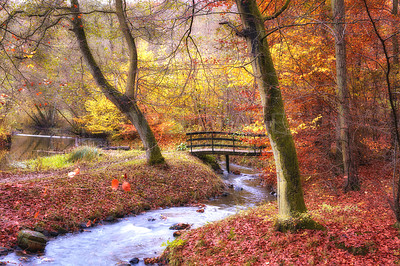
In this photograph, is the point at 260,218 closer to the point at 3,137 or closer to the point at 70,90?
the point at 70,90

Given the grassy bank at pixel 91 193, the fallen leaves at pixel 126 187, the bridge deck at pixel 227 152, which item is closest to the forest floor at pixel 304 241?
the grassy bank at pixel 91 193

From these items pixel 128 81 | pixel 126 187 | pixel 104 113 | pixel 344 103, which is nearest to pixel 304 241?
pixel 344 103

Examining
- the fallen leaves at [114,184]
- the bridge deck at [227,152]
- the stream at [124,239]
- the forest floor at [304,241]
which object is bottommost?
the stream at [124,239]

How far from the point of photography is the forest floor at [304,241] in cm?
375

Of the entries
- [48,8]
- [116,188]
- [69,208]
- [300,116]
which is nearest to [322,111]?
[300,116]

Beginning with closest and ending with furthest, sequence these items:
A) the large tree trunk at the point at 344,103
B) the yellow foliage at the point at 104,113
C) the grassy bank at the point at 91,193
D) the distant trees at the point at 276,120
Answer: the distant trees at the point at 276,120 < the grassy bank at the point at 91,193 < the large tree trunk at the point at 344,103 < the yellow foliage at the point at 104,113

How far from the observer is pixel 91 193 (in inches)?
324

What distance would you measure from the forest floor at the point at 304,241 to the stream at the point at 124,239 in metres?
1.11

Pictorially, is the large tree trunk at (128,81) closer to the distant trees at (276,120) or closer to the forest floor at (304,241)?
the distant trees at (276,120)

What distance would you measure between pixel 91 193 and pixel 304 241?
6.45 meters

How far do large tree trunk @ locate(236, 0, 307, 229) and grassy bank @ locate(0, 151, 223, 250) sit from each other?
204 inches

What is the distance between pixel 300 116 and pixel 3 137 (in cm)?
2466

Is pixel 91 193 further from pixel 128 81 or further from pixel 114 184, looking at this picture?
pixel 128 81

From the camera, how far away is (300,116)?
10055 millimetres
